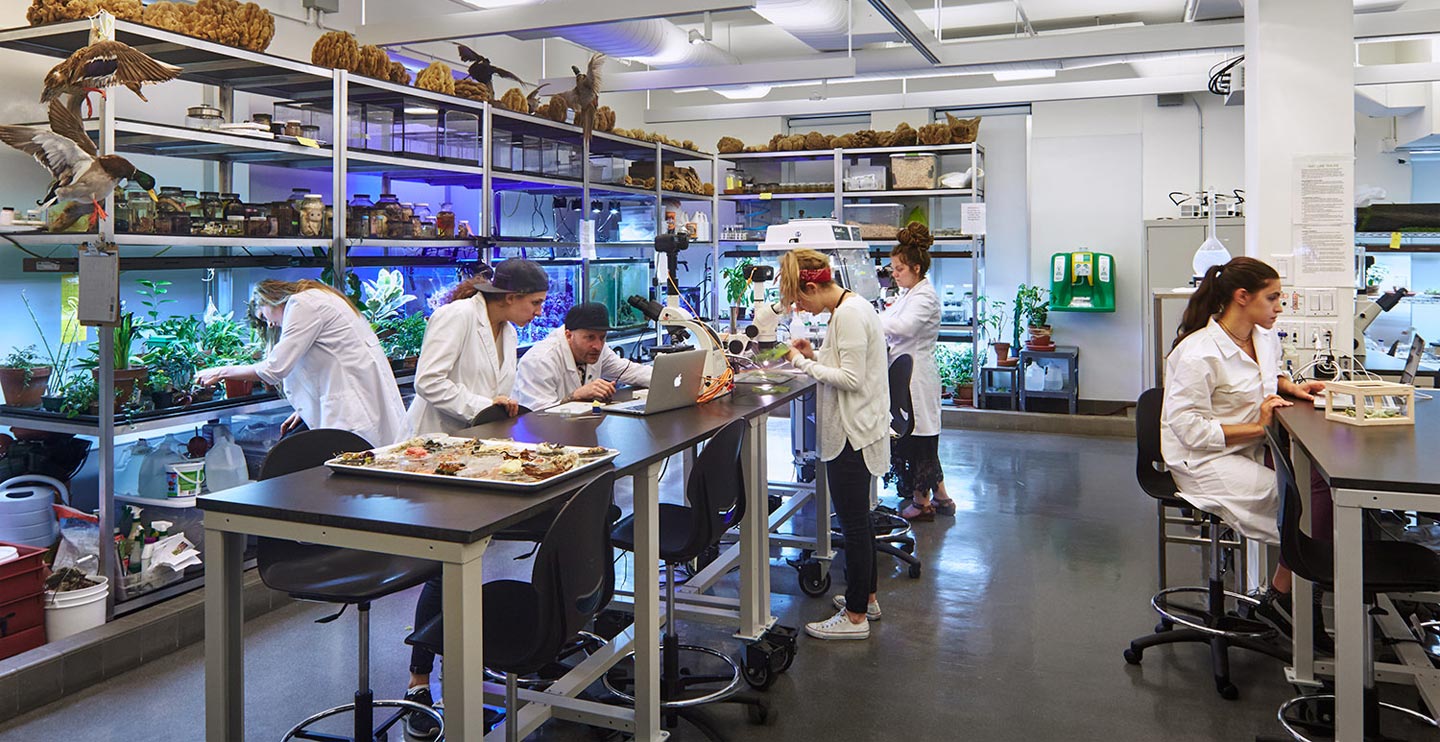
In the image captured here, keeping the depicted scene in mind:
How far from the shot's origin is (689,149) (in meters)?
8.75

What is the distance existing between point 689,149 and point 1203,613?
5829 mm

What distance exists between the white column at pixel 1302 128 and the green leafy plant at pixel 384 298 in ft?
13.8

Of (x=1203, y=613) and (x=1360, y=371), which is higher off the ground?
(x=1360, y=371)

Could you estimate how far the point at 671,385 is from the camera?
12.7ft

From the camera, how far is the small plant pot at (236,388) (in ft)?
14.9

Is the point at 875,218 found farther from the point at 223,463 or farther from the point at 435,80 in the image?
the point at 223,463

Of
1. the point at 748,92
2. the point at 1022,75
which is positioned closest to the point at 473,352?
the point at 748,92

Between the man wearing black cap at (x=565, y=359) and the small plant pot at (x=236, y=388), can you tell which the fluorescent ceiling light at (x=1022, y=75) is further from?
the small plant pot at (x=236, y=388)

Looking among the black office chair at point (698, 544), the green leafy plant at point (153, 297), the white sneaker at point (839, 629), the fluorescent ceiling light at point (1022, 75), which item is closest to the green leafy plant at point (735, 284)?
the fluorescent ceiling light at point (1022, 75)

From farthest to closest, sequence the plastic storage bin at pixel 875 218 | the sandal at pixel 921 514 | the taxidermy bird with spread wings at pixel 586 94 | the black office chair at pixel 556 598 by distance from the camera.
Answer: the plastic storage bin at pixel 875 218 → the taxidermy bird with spread wings at pixel 586 94 → the sandal at pixel 921 514 → the black office chair at pixel 556 598

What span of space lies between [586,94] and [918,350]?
2556 mm

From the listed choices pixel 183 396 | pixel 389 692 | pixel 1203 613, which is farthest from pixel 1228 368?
pixel 183 396

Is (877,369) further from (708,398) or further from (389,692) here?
(389,692)

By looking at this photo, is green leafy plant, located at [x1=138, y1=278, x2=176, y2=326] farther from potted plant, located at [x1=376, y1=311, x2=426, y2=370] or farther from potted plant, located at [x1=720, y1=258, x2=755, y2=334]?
potted plant, located at [x1=720, y1=258, x2=755, y2=334]
